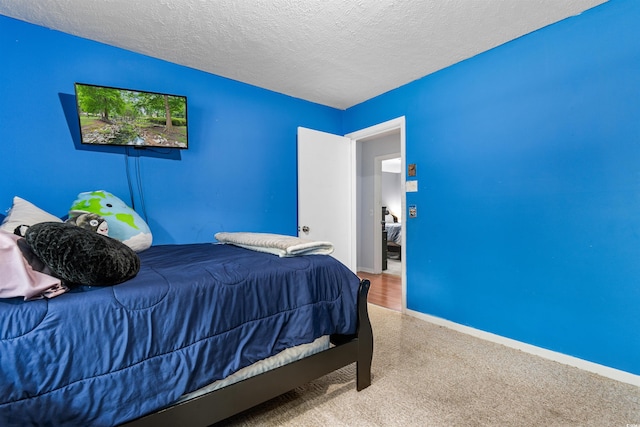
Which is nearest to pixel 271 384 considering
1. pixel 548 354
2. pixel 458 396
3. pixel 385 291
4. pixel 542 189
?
pixel 458 396

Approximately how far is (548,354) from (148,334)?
2629 millimetres

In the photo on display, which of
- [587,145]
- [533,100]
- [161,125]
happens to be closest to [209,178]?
[161,125]

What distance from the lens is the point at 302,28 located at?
6.80 ft

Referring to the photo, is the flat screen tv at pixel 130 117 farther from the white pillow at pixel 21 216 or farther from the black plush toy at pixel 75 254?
the black plush toy at pixel 75 254

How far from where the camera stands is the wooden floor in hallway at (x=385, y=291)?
3414mm

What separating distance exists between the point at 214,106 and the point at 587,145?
9.98ft

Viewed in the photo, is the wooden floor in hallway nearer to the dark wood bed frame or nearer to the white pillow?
the dark wood bed frame

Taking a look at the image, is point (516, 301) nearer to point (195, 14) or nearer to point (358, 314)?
point (358, 314)

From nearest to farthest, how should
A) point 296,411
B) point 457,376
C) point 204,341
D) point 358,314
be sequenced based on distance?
point 204,341
point 296,411
point 358,314
point 457,376

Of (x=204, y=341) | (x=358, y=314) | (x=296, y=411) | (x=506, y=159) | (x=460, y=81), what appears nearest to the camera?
(x=204, y=341)

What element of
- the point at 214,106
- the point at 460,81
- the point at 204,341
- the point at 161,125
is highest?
the point at 460,81

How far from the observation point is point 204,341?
1.17m

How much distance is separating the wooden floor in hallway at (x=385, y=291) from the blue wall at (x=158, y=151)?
141 centimetres

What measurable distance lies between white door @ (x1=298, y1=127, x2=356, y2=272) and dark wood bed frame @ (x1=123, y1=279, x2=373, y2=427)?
1.67 meters
